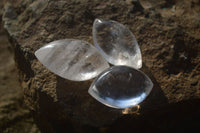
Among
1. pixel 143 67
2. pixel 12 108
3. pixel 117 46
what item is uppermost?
pixel 117 46

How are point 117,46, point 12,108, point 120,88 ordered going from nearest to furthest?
1. point 120,88
2. point 117,46
3. point 12,108

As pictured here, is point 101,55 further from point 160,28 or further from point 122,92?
point 160,28

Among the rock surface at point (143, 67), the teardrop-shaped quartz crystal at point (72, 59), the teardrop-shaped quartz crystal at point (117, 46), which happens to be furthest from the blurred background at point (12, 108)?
the teardrop-shaped quartz crystal at point (117, 46)

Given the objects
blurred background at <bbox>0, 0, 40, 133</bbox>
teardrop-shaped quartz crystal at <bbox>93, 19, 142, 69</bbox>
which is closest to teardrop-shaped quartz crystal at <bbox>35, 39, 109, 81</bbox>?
teardrop-shaped quartz crystal at <bbox>93, 19, 142, 69</bbox>

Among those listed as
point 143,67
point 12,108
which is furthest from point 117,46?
point 12,108

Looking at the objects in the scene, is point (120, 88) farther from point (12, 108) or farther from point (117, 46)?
point (12, 108)

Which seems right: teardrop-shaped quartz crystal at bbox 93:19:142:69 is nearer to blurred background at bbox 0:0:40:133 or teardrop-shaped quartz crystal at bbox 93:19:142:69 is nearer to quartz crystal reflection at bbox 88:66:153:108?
quartz crystal reflection at bbox 88:66:153:108

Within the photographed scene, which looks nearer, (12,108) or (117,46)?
(117,46)
